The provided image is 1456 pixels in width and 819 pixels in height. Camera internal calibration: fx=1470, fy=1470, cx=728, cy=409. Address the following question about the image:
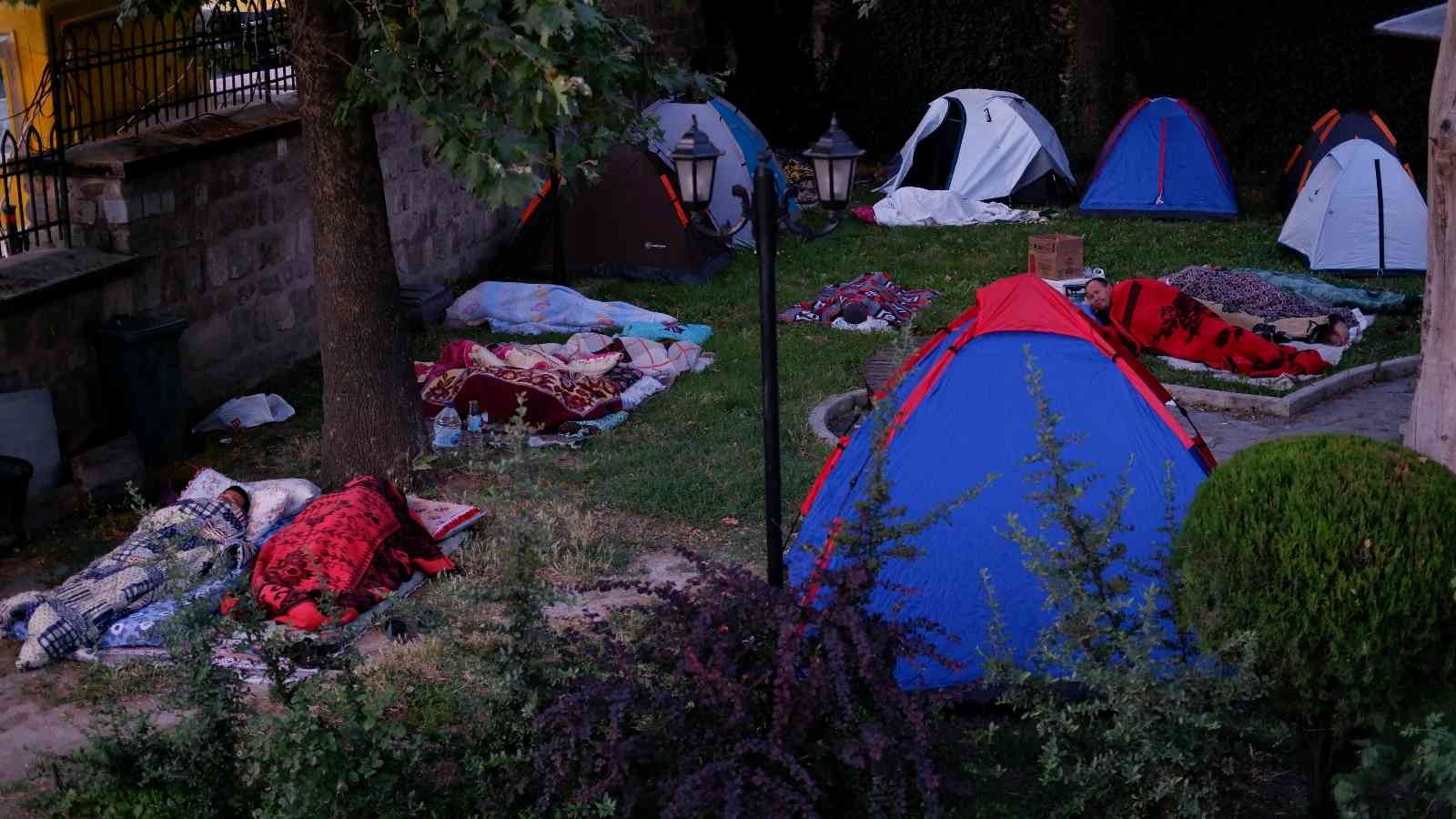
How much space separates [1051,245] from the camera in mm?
11133

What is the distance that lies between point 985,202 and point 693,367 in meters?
6.03

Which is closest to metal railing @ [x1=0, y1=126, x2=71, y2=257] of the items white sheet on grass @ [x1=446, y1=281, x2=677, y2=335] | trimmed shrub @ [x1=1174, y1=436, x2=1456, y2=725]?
white sheet on grass @ [x1=446, y1=281, x2=677, y2=335]

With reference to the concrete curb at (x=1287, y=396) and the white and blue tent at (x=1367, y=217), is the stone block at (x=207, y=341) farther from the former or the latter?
the white and blue tent at (x=1367, y=217)

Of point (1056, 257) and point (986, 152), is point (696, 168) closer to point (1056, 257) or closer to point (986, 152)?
point (1056, 257)

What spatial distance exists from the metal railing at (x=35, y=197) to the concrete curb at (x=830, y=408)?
3.94 m

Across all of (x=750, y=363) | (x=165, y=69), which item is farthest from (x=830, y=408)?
(x=165, y=69)

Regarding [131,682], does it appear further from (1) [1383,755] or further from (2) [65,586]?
(1) [1383,755]

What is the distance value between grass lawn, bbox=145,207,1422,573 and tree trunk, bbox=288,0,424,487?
23.8 inches

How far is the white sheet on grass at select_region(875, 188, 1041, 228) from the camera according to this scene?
13758mm

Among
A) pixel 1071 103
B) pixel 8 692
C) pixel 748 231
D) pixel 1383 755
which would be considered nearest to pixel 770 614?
pixel 1383 755

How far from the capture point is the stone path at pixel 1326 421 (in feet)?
26.0

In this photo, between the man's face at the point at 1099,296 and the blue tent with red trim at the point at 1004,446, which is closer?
the blue tent with red trim at the point at 1004,446

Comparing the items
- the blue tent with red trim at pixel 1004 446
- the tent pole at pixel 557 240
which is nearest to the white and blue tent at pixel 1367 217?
the tent pole at pixel 557 240

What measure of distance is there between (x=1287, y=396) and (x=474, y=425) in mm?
4569
